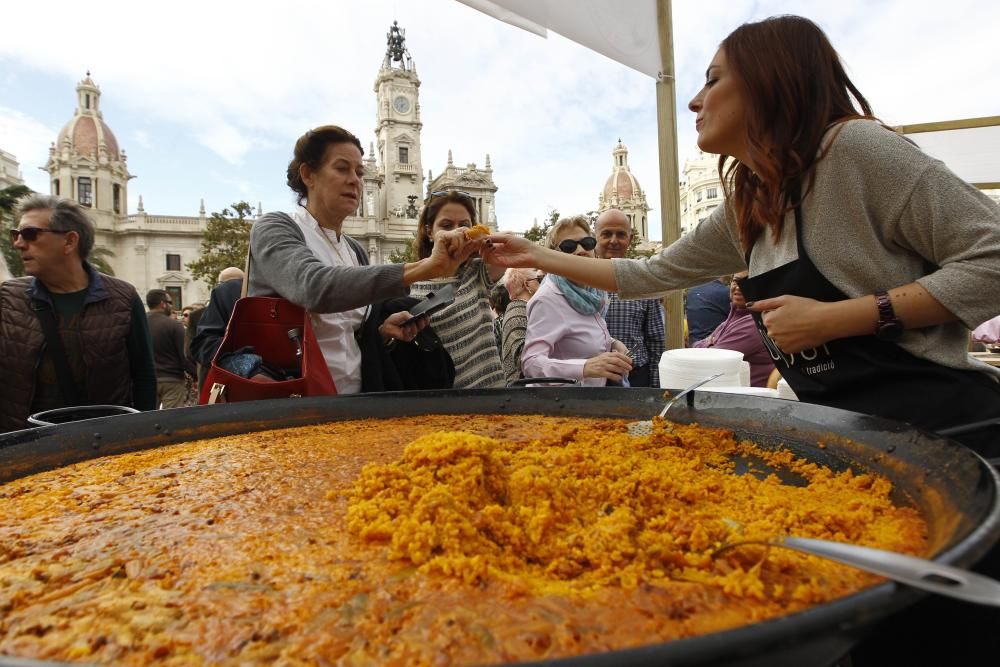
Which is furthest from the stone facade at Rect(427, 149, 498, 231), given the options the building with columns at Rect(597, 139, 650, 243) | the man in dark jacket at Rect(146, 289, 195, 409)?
the man in dark jacket at Rect(146, 289, 195, 409)

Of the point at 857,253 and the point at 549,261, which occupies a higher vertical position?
the point at 549,261

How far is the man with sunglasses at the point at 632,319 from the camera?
148 inches

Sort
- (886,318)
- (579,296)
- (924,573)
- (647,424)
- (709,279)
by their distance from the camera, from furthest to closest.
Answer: (579,296) < (709,279) < (647,424) < (886,318) < (924,573)

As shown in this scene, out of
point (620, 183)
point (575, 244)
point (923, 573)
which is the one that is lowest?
point (923, 573)

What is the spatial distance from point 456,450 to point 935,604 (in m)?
0.87

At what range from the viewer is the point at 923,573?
464 mm

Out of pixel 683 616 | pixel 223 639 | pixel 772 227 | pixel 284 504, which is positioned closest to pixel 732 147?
pixel 772 227

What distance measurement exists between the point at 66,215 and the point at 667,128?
3381 millimetres

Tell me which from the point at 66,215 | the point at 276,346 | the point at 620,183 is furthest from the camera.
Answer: the point at 620,183

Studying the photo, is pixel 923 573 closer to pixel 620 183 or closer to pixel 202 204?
pixel 202 204

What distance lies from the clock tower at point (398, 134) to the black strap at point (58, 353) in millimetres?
54758

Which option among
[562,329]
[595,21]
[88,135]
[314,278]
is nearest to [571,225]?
[562,329]

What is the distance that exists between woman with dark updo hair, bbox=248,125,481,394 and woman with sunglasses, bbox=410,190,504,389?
30cm

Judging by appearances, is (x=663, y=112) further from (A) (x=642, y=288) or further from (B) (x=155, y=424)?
(B) (x=155, y=424)
